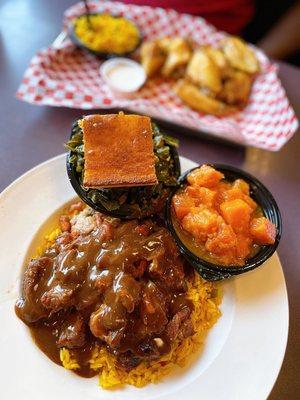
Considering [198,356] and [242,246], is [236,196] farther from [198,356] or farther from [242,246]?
[198,356]

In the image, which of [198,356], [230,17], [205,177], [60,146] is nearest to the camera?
[198,356]

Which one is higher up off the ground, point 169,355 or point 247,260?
point 247,260

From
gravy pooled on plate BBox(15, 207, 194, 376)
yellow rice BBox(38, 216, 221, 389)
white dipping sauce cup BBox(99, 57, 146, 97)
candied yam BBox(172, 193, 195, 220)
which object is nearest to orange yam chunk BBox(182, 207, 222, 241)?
candied yam BBox(172, 193, 195, 220)

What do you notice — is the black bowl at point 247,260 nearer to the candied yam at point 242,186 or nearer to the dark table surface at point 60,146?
the candied yam at point 242,186

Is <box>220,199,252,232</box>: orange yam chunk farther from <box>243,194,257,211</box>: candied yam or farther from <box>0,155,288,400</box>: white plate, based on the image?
<box>0,155,288,400</box>: white plate

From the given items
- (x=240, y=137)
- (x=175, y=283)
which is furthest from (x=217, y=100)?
(x=175, y=283)

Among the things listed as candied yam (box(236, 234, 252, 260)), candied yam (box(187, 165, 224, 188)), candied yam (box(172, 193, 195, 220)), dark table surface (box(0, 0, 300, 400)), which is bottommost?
dark table surface (box(0, 0, 300, 400))

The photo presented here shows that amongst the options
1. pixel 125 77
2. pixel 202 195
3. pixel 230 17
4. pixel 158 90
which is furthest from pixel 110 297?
pixel 230 17
